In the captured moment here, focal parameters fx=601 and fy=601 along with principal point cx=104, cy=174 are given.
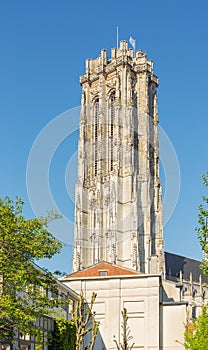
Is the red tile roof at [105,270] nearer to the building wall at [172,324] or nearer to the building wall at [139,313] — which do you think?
the building wall at [139,313]

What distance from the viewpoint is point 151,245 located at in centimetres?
9238

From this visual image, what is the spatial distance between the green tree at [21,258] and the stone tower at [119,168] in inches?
2535

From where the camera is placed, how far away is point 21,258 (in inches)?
885

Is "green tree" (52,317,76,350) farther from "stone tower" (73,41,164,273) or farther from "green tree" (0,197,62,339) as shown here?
"stone tower" (73,41,164,273)

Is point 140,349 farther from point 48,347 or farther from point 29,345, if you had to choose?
point 29,345

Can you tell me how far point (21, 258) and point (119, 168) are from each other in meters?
72.7

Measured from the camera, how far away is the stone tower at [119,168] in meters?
89.9

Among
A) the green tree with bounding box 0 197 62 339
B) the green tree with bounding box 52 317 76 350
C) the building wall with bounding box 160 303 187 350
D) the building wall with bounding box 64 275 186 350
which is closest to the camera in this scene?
the green tree with bounding box 0 197 62 339

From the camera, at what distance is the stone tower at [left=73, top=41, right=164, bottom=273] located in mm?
89938

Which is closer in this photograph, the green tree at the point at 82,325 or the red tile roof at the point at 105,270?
the green tree at the point at 82,325

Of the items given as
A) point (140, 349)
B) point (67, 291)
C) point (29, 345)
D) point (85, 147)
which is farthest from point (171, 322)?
point (85, 147)

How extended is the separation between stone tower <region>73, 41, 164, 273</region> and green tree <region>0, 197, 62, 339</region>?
6438 centimetres

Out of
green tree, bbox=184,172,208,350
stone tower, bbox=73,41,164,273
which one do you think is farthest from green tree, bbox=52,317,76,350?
stone tower, bbox=73,41,164,273

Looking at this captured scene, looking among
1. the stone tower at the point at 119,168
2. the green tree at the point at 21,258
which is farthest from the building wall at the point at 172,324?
the stone tower at the point at 119,168
